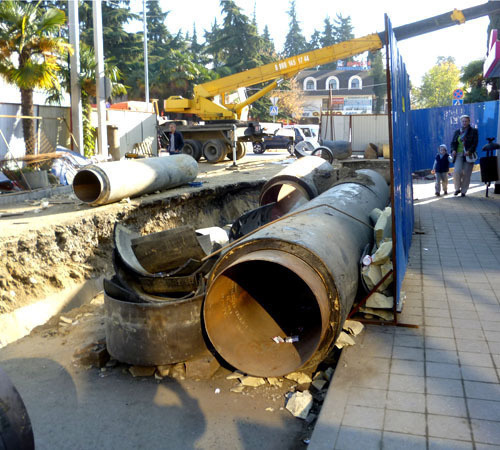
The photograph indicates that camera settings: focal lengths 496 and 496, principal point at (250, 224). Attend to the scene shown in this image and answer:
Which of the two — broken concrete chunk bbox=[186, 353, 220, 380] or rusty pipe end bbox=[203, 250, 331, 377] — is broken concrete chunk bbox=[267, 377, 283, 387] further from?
broken concrete chunk bbox=[186, 353, 220, 380]

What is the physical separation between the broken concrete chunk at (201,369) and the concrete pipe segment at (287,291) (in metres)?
0.37

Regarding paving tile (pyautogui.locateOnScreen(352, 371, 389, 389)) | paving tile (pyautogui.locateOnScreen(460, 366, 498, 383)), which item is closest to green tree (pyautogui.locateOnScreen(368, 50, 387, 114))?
paving tile (pyautogui.locateOnScreen(460, 366, 498, 383))

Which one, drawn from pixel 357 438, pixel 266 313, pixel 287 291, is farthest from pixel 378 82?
pixel 357 438

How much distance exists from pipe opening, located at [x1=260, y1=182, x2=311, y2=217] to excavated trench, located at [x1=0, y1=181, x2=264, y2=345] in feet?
5.68

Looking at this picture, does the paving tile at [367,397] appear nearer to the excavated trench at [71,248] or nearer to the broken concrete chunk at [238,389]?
the broken concrete chunk at [238,389]

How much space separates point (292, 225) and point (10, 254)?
4193 millimetres

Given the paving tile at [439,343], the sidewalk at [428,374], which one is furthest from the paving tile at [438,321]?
the paving tile at [439,343]

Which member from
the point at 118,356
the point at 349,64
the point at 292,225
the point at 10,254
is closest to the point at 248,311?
the point at 292,225

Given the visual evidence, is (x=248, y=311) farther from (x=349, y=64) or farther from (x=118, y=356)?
(x=349, y=64)

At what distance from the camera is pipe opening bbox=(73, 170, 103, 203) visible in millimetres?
9539

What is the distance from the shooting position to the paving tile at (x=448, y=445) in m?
3.05

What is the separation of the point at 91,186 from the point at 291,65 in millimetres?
12109

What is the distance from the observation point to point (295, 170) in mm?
10227

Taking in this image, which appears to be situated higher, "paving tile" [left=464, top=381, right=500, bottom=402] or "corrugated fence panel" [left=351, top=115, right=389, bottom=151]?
"corrugated fence panel" [left=351, top=115, right=389, bottom=151]
